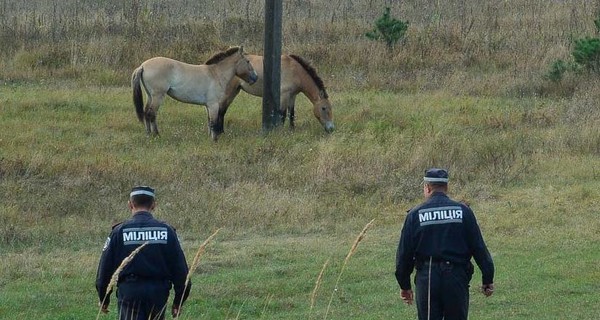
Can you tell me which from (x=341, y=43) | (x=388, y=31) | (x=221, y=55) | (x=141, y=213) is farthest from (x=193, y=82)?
(x=141, y=213)

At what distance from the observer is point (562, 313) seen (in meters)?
10.6

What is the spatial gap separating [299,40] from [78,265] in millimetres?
16828

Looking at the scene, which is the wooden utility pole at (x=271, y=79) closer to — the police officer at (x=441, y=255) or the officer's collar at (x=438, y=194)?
the officer's collar at (x=438, y=194)

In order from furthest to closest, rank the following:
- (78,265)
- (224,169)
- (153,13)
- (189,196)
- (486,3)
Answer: (486,3) < (153,13) < (224,169) < (189,196) < (78,265)

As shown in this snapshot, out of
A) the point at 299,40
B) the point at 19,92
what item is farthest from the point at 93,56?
the point at 299,40

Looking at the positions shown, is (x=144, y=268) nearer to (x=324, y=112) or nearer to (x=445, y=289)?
(x=445, y=289)

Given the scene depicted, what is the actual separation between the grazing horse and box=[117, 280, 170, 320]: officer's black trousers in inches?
481

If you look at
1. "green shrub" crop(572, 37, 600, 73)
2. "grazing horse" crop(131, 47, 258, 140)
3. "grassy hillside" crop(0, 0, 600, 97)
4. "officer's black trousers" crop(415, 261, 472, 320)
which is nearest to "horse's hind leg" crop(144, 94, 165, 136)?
"grazing horse" crop(131, 47, 258, 140)

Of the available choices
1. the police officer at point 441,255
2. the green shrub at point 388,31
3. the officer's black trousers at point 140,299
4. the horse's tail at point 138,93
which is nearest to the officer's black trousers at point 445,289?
the police officer at point 441,255

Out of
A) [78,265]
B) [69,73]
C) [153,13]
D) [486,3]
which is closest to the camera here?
[78,265]

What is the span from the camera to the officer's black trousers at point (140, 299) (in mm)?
7488

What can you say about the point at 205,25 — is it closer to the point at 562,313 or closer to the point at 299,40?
the point at 299,40

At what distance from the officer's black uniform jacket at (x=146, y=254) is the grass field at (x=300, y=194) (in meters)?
2.62

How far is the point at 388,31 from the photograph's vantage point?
1056 inches
